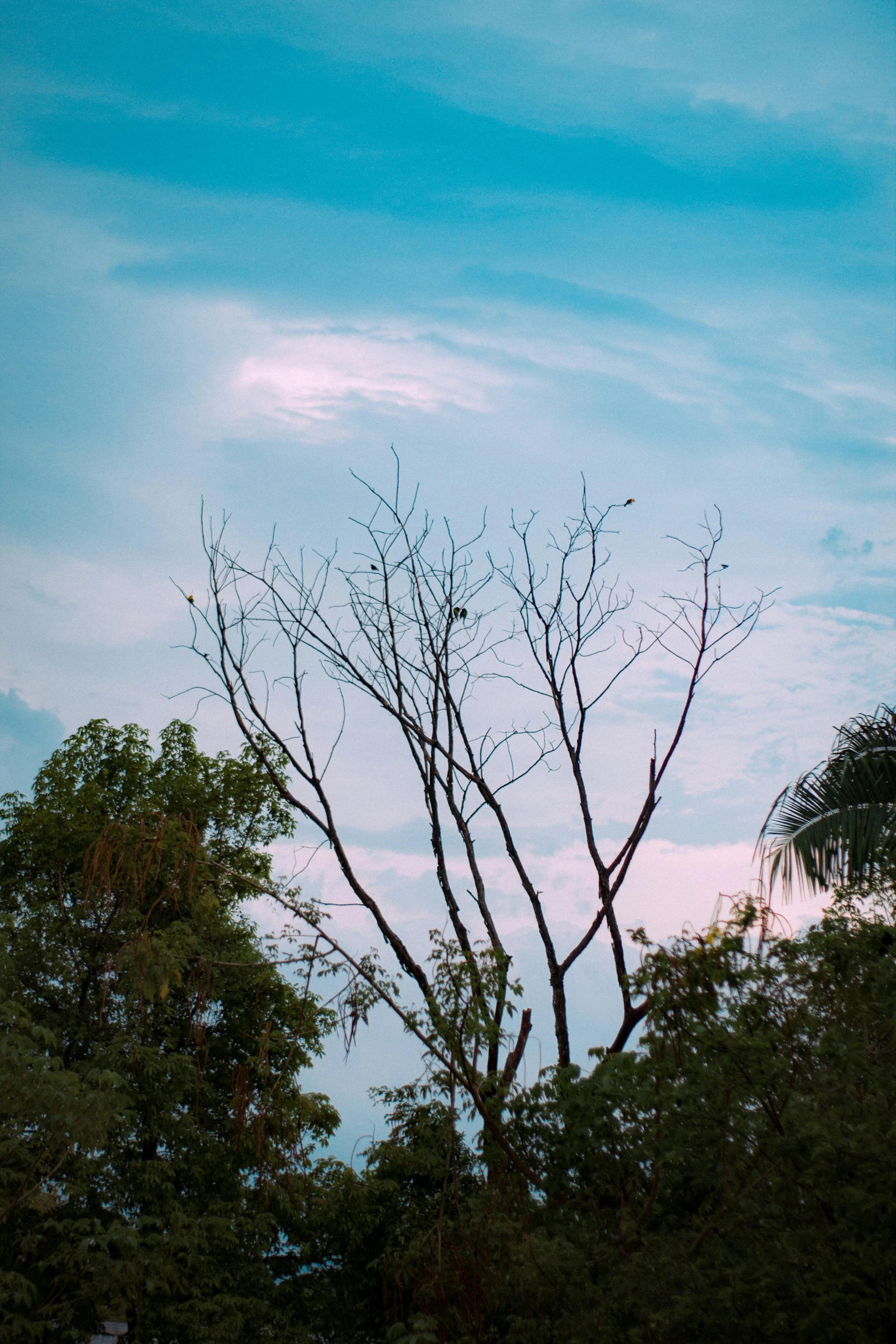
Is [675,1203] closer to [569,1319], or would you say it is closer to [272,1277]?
[569,1319]

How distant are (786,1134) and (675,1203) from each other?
1595 mm

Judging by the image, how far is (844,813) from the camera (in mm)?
10195

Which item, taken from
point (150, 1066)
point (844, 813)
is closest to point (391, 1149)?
point (150, 1066)

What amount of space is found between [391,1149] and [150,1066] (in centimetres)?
289

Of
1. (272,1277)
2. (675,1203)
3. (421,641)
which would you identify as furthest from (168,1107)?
(675,1203)

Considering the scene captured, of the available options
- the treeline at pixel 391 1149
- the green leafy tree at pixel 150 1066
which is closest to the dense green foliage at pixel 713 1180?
the treeline at pixel 391 1149

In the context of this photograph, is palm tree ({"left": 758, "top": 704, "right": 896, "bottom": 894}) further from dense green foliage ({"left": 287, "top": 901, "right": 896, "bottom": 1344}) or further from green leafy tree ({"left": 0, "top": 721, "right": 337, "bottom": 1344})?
green leafy tree ({"left": 0, "top": 721, "right": 337, "bottom": 1344})

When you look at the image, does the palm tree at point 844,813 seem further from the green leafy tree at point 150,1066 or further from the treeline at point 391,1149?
the green leafy tree at point 150,1066

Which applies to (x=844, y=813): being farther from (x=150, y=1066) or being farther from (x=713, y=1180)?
(x=150, y=1066)

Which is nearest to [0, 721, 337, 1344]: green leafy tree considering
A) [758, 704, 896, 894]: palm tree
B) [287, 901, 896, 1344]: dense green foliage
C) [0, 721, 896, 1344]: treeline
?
[0, 721, 896, 1344]: treeline

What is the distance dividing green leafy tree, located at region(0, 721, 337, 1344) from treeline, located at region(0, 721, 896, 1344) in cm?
5

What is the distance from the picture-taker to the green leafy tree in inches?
352

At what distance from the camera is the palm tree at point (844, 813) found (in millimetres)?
9922

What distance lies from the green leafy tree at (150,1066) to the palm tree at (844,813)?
16.5 feet
